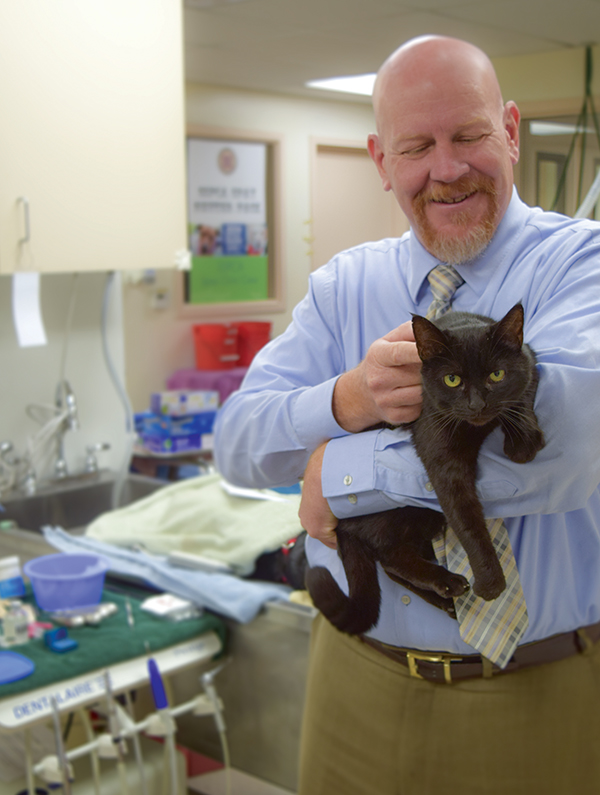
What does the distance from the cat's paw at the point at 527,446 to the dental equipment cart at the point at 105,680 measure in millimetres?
1097

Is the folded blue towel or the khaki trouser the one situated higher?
the khaki trouser

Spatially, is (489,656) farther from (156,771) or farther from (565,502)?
(156,771)

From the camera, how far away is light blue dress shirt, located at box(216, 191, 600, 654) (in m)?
0.66

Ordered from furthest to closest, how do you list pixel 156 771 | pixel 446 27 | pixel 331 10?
pixel 156 771 → pixel 331 10 → pixel 446 27

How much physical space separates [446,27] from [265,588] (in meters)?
1.19

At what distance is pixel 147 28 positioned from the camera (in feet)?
6.87

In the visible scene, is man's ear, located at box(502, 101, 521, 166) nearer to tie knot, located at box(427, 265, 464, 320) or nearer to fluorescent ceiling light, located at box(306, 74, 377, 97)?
tie knot, located at box(427, 265, 464, 320)

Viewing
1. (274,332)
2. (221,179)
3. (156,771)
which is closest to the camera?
(274,332)

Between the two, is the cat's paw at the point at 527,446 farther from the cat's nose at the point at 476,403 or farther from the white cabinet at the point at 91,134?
the white cabinet at the point at 91,134

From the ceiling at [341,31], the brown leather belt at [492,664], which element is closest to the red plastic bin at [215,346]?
the ceiling at [341,31]

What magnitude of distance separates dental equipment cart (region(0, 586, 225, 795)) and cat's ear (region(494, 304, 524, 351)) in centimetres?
115

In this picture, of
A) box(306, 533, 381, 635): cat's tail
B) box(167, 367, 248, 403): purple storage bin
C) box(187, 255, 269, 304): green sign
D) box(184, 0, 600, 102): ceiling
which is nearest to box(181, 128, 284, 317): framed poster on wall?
box(187, 255, 269, 304): green sign

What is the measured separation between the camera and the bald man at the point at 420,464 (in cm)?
68

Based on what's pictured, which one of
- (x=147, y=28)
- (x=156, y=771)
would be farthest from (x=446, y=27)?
(x=156, y=771)
